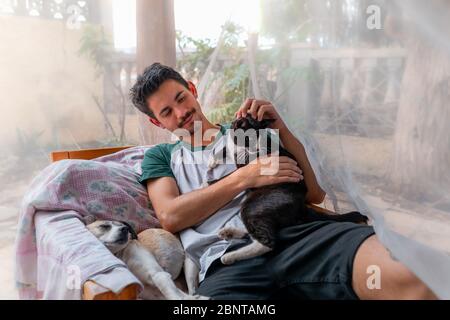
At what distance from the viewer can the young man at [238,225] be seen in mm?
981

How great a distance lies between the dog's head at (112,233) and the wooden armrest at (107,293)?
11.0 inches

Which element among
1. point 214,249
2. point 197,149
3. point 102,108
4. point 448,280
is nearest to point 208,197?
point 214,249

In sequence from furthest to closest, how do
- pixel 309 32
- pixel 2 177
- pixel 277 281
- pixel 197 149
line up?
pixel 2 177 → pixel 197 149 → pixel 277 281 → pixel 309 32

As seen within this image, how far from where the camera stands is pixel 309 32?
3.14 feet

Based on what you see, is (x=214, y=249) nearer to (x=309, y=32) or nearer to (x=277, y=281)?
(x=277, y=281)

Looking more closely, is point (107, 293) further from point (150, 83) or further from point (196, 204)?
point (150, 83)

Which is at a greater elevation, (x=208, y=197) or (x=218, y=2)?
(x=218, y=2)

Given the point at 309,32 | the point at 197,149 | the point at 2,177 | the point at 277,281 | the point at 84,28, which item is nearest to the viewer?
the point at 309,32

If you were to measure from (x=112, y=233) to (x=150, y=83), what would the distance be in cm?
61

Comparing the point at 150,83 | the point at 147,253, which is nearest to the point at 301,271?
the point at 147,253

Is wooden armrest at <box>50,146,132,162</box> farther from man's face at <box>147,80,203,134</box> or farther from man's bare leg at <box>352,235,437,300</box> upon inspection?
man's bare leg at <box>352,235,437,300</box>

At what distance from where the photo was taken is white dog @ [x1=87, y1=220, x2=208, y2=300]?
1166 millimetres

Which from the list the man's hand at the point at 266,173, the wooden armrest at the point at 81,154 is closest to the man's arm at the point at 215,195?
the man's hand at the point at 266,173

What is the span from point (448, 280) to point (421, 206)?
17 centimetres
